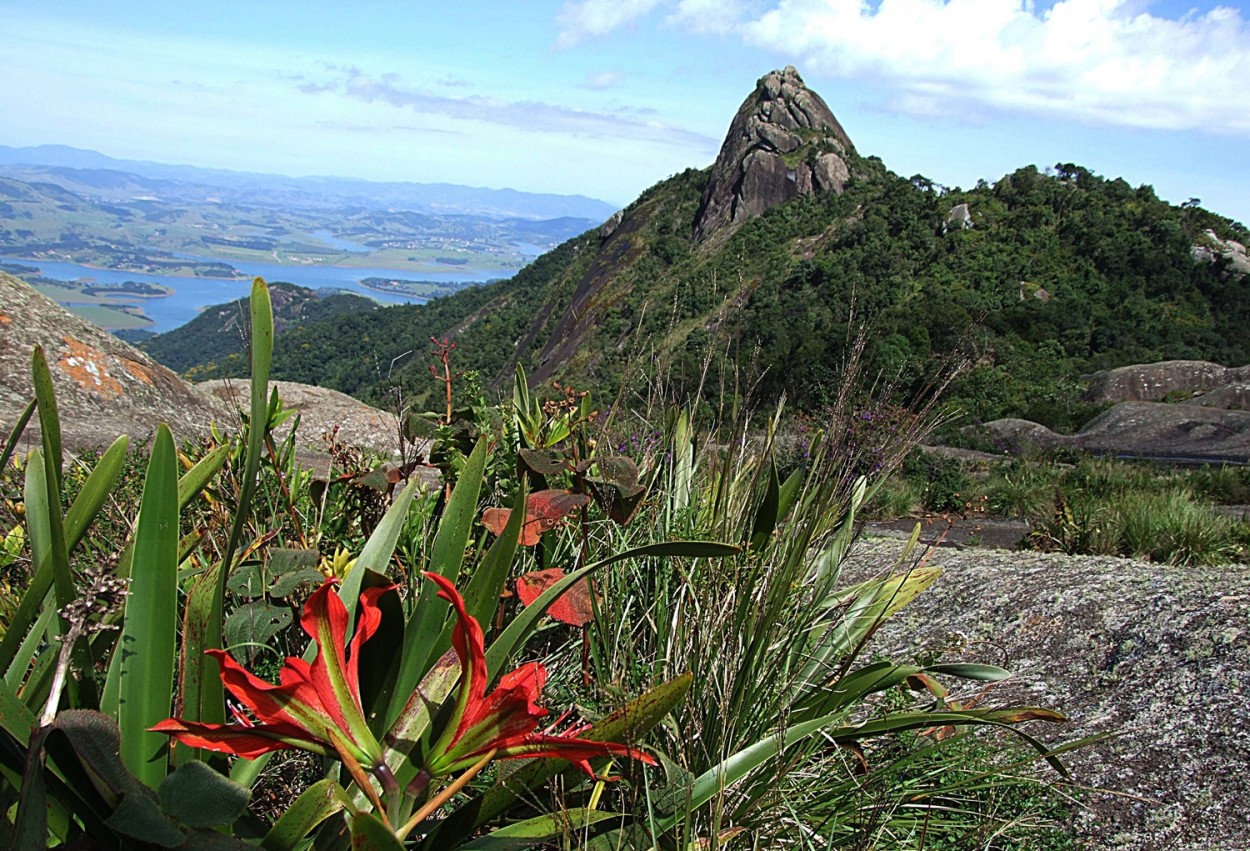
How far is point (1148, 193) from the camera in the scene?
38.2 m

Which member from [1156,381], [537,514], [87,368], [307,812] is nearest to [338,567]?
[537,514]

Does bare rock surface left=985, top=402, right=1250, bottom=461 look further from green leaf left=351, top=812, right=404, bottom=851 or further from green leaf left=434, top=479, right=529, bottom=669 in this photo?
green leaf left=351, top=812, right=404, bottom=851

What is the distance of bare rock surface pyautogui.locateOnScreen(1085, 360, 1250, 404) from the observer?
787 inches

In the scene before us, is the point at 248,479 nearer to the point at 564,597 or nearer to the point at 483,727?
the point at 483,727

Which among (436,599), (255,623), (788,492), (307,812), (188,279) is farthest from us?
(188,279)

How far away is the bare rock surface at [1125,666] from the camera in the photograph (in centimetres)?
206

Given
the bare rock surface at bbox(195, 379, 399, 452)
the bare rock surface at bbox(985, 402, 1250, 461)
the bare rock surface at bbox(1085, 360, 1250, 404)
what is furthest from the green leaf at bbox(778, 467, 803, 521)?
the bare rock surface at bbox(1085, 360, 1250, 404)

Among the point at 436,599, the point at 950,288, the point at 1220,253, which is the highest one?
the point at 1220,253

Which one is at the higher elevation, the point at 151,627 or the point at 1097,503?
the point at 151,627

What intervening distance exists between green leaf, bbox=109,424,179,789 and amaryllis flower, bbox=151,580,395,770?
6.6 inches

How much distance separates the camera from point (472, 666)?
1.09 metres

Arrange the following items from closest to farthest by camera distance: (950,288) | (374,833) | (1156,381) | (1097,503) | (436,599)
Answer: (374,833) < (436,599) < (1097,503) < (1156,381) < (950,288)

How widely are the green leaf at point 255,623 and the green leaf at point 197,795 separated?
544 mm

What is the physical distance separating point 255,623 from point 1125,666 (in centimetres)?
253
